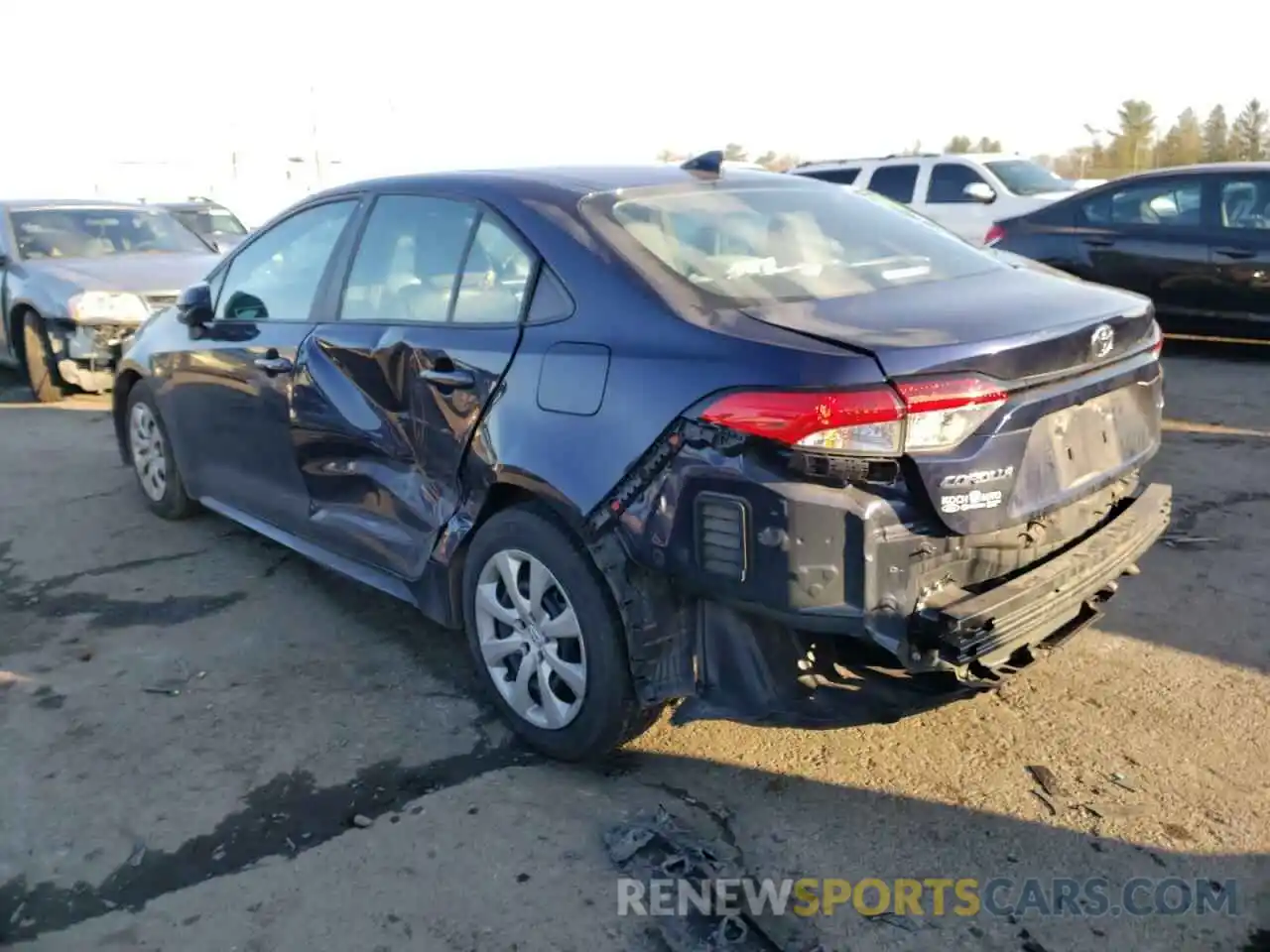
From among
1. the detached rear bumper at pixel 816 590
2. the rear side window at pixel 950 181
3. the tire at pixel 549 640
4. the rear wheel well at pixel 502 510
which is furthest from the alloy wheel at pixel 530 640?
the rear side window at pixel 950 181

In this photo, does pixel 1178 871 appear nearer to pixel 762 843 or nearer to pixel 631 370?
pixel 762 843

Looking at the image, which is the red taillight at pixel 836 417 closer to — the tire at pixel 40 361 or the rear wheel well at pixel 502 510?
the rear wheel well at pixel 502 510

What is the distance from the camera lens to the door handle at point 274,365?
4160 mm

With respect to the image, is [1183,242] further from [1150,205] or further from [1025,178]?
[1025,178]

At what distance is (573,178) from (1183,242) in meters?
→ 6.76

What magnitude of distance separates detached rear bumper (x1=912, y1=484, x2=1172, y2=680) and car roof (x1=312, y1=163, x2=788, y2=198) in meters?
1.65

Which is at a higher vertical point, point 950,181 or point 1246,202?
point 950,181

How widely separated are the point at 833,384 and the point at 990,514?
0.52 metres

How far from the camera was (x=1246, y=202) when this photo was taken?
836cm

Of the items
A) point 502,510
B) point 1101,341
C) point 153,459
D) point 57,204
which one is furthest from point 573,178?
point 57,204

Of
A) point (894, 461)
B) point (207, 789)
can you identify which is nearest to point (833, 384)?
point (894, 461)

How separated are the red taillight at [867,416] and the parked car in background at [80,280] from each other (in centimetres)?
747

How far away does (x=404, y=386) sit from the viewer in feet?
11.7

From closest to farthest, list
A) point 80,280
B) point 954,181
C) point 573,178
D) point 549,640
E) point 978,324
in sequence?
point 978,324 → point 549,640 → point 573,178 → point 80,280 → point 954,181
